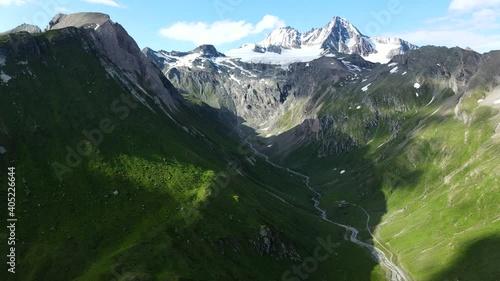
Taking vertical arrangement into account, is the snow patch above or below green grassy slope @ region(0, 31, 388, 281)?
above

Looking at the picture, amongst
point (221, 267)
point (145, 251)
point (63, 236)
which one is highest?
point (63, 236)

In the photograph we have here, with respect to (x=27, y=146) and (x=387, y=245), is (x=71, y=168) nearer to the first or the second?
(x=27, y=146)

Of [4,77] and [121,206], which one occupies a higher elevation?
[4,77]

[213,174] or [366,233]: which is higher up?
[213,174]

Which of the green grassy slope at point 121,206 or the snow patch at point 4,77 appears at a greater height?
the snow patch at point 4,77

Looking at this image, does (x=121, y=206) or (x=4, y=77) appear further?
(x=4, y=77)

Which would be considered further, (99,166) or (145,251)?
(99,166)

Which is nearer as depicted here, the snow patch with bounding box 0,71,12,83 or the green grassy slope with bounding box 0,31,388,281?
the green grassy slope with bounding box 0,31,388,281

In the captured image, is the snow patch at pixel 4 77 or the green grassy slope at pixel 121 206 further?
the snow patch at pixel 4 77

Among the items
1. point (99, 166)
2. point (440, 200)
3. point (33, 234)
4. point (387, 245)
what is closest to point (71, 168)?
point (99, 166)

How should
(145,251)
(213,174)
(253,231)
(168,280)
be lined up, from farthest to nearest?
1. (213,174)
2. (253,231)
3. (145,251)
4. (168,280)

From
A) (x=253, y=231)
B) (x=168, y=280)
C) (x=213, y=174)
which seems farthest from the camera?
(x=213, y=174)
